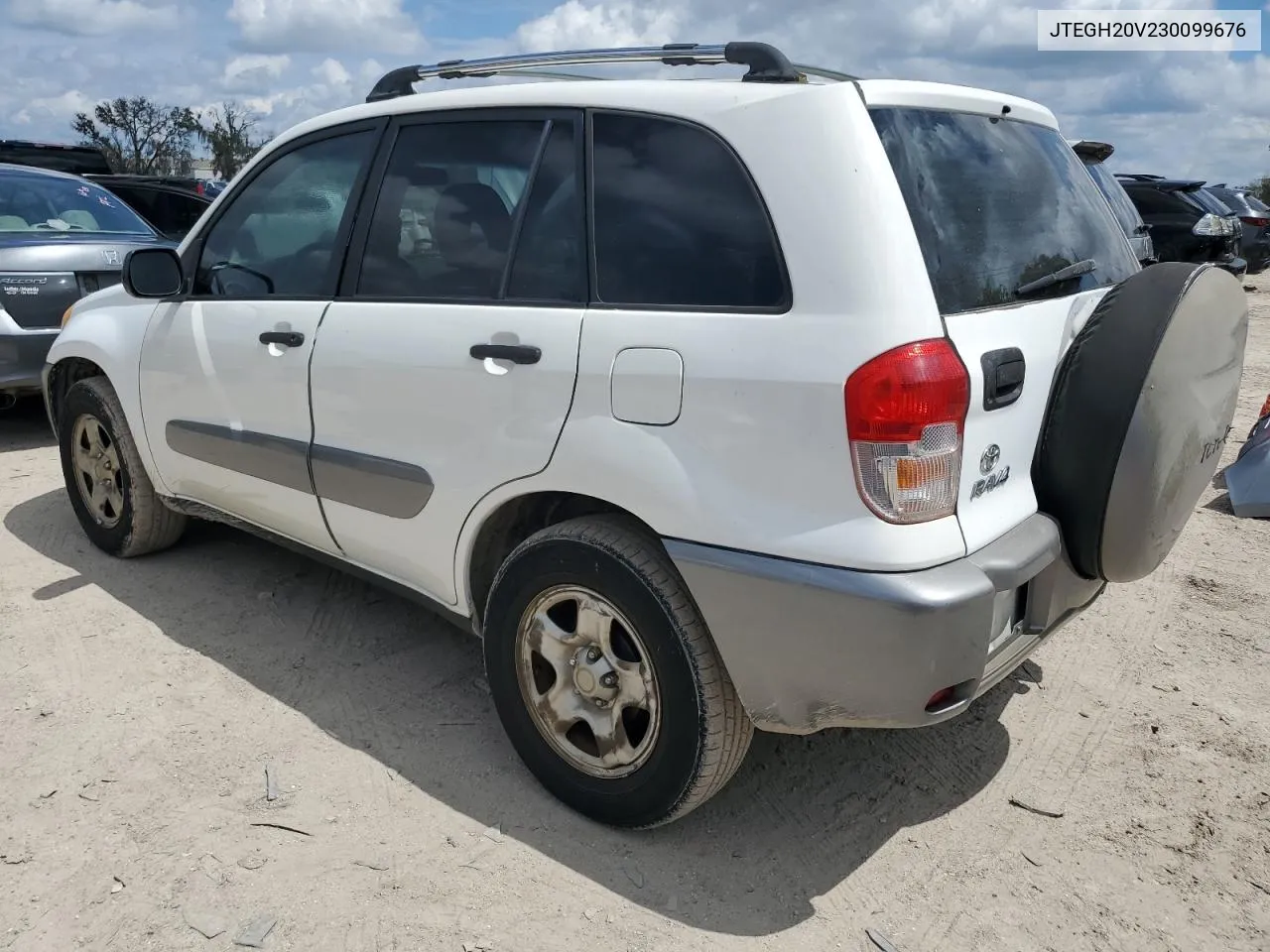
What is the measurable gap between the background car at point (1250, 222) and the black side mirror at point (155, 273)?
18.9m

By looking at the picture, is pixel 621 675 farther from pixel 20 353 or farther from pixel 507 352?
pixel 20 353

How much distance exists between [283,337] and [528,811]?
5.61ft

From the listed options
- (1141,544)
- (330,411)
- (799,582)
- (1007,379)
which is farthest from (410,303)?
(1141,544)

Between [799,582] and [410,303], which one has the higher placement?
[410,303]

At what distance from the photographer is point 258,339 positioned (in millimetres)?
3389

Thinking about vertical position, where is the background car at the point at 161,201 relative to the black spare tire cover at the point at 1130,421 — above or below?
above

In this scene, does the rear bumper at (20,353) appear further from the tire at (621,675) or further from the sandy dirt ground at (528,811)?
the tire at (621,675)

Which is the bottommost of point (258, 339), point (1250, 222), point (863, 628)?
point (1250, 222)

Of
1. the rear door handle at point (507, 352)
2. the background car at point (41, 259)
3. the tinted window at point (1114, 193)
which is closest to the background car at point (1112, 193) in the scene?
the tinted window at point (1114, 193)

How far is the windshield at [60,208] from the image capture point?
6.93 meters

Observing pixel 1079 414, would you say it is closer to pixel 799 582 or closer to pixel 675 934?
pixel 799 582

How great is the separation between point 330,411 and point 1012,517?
203 centimetres

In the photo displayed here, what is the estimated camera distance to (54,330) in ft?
20.6

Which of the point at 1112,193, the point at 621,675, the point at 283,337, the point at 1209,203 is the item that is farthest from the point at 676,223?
the point at 1209,203
